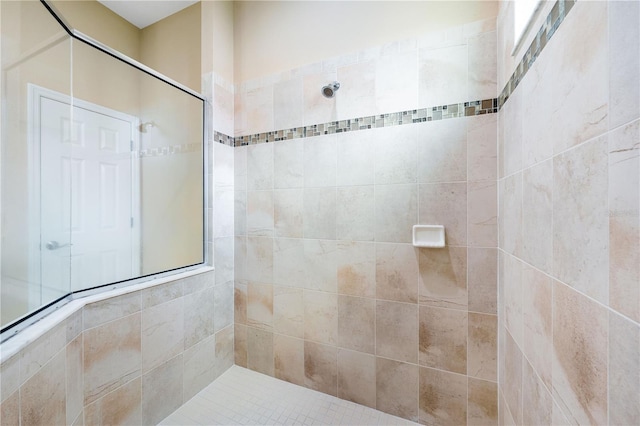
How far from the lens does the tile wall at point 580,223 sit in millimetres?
496

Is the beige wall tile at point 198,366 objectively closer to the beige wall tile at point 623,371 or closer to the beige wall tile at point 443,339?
the beige wall tile at point 443,339

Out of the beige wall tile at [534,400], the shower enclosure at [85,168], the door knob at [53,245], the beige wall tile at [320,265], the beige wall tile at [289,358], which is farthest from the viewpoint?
the beige wall tile at [289,358]

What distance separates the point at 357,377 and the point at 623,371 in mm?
1389

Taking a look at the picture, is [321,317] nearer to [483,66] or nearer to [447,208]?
[447,208]

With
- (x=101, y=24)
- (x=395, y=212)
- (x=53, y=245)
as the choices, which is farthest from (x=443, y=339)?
(x=101, y=24)

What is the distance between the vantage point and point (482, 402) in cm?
138

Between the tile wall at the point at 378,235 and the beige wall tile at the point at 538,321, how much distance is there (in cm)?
39

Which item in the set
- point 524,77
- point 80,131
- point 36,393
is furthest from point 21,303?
point 524,77

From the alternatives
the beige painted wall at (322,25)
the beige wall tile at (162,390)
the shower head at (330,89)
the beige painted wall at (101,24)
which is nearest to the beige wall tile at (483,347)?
the shower head at (330,89)

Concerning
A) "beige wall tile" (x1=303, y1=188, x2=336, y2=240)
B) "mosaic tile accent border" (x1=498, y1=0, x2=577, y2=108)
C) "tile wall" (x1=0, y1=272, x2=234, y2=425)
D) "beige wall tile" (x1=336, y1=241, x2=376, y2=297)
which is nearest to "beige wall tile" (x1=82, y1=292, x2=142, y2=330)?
"tile wall" (x1=0, y1=272, x2=234, y2=425)

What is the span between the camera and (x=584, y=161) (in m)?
0.64

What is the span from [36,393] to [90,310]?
14.8 inches

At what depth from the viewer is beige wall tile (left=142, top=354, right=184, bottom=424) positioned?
1.45 metres

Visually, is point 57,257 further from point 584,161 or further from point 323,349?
point 584,161
